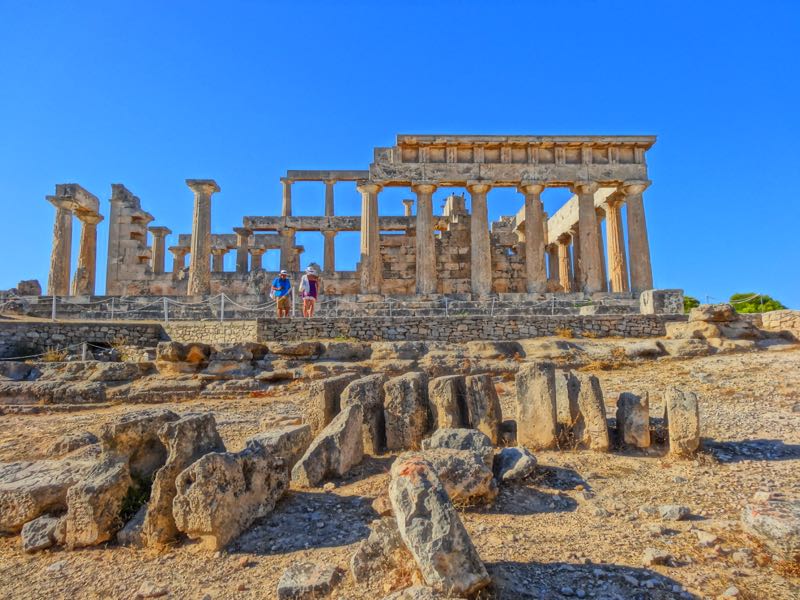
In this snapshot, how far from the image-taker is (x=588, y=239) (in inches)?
882

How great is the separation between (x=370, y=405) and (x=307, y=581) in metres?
3.05

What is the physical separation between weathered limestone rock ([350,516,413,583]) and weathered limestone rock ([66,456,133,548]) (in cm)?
219

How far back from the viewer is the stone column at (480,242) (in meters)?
21.8

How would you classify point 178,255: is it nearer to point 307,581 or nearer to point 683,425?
point 683,425

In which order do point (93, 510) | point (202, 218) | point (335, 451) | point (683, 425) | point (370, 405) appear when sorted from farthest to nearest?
point (202, 218)
point (370, 405)
point (683, 425)
point (335, 451)
point (93, 510)

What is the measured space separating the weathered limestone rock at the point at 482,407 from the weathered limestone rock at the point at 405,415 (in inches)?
21.4

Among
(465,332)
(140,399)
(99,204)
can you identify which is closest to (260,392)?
(140,399)

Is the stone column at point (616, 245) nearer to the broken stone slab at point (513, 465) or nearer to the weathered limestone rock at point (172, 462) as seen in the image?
the broken stone slab at point (513, 465)

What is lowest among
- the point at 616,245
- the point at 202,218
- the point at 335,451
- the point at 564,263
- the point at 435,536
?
the point at 435,536

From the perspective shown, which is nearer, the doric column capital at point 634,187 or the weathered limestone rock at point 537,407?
the weathered limestone rock at point 537,407

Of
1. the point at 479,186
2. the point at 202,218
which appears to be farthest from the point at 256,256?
the point at 479,186

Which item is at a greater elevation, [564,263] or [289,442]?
[564,263]

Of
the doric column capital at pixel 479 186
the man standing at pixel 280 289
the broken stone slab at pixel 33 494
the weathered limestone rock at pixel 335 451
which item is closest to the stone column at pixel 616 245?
the doric column capital at pixel 479 186

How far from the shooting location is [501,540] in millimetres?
3980
